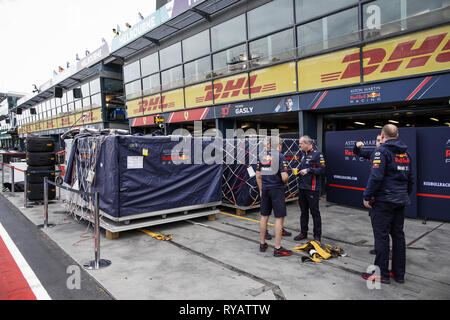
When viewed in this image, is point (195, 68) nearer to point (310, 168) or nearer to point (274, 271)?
point (310, 168)

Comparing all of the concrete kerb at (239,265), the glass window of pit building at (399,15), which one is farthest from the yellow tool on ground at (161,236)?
the glass window of pit building at (399,15)

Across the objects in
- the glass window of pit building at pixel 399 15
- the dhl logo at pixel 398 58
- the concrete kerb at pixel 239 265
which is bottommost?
the concrete kerb at pixel 239 265

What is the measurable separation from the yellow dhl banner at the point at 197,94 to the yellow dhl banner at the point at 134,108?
4861 millimetres

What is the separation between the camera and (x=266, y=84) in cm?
1142

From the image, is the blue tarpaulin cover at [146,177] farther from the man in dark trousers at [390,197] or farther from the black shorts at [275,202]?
the man in dark trousers at [390,197]

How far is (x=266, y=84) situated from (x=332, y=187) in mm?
4976

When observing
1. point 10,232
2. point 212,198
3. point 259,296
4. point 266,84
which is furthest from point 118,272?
point 266,84

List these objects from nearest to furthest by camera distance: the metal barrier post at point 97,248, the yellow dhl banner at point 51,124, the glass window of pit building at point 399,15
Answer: the metal barrier post at point 97,248 → the glass window of pit building at point 399,15 → the yellow dhl banner at point 51,124

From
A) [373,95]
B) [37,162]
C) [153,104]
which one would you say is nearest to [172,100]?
[153,104]

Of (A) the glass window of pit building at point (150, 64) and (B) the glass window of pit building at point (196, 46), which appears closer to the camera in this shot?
(B) the glass window of pit building at point (196, 46)

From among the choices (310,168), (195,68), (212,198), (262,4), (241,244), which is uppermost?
(262,4)

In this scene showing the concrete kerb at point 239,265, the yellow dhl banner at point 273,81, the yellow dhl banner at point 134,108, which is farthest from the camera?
the yellow dhl banner at point 134,108

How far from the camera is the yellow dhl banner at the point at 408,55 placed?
292 inches
